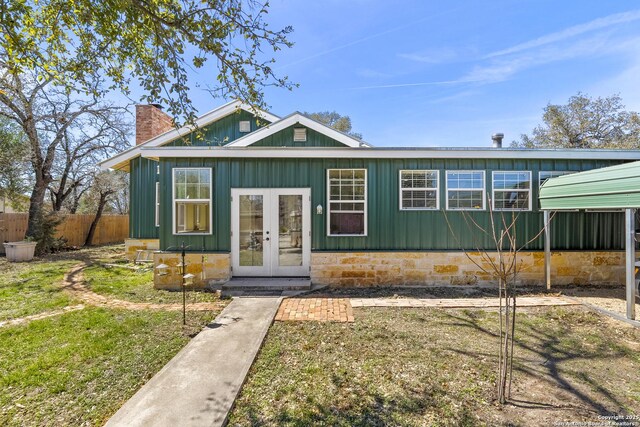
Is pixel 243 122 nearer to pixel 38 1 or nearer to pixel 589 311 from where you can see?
pixel 38 1

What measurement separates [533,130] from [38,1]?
87.0 feet

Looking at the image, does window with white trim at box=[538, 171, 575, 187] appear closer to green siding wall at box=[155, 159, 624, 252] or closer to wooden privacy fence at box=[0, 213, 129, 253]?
green siding wall at box=[155, 159, 624, 252]

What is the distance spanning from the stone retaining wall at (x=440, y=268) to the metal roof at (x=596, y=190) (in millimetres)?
1547

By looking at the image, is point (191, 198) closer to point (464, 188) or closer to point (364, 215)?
point (364, 215)

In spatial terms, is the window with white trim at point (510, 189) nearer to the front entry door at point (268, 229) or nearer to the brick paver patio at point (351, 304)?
the brick paver patio at point (351, 304)

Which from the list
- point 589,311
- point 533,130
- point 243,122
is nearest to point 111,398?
point 589,311

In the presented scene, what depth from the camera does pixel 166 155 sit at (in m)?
7.04

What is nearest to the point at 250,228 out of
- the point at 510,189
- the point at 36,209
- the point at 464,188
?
the point at 464,188

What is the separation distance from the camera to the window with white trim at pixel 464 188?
7410 millimetres

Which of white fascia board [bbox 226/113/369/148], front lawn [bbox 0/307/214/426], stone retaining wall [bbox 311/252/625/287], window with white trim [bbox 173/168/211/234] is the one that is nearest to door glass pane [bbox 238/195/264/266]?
window with white trim [bbox 173/168/211/234]

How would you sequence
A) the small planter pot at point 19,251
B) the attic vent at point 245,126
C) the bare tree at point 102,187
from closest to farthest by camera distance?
the small planter pot at point 19,251 < the attic vent at point 245,126 < the bare tree at point 102,187

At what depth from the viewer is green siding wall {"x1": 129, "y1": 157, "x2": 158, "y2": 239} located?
11109mm

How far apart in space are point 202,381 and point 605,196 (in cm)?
737

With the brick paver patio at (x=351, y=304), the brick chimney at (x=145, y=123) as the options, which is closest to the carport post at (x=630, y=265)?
the brick paver patio at (x=351, y=304)
